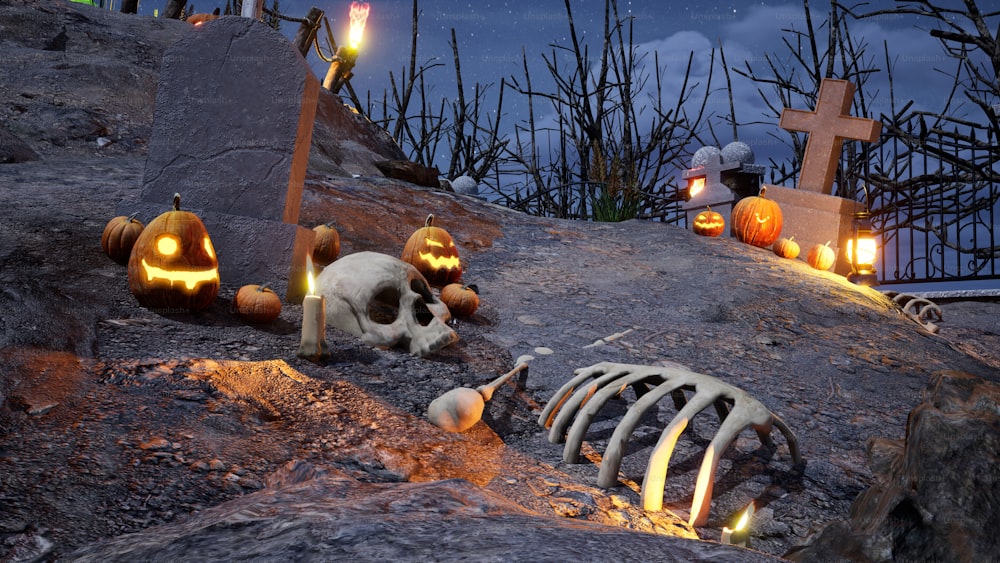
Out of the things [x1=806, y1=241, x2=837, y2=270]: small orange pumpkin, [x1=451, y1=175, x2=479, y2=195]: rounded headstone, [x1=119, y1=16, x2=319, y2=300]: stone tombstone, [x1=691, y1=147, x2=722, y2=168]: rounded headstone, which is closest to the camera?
[x1=119, y1=16, x2=319, y2=300]: stone tombstone

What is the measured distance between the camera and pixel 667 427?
227 cm

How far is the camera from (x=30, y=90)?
758cm

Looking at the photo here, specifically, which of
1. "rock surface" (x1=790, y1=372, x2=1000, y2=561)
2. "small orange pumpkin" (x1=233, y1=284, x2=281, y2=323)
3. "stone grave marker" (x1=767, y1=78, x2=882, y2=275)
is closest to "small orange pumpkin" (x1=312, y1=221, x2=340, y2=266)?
"small orange pumpkin" (x1=233, y1=284, x2=281, y2=323)

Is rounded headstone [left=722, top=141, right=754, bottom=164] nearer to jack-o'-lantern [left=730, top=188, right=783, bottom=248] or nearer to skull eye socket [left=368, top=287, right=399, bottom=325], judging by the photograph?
jack-o'-lantern [left=730, top=188, right=783, bottom=248]

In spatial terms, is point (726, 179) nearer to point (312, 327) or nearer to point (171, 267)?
point (312, 327)

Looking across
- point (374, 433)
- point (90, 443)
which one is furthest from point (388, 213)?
point (90, 443)

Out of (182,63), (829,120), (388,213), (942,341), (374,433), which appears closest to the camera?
(374,433)

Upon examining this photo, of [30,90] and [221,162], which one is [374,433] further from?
[30,90]

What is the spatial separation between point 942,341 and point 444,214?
475cm

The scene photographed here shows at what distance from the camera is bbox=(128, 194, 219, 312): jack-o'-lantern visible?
333cm

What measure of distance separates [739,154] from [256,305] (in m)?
7.66

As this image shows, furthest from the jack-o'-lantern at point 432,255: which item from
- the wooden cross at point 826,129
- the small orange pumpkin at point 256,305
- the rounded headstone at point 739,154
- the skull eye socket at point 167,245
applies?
the rounded headstone at point 739,154

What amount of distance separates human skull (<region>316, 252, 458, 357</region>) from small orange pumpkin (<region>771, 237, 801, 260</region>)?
5.06 m

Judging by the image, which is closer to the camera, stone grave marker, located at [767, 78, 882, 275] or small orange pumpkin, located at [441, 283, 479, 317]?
small orange pumpkin, located at [441, 283, 479, 317]
